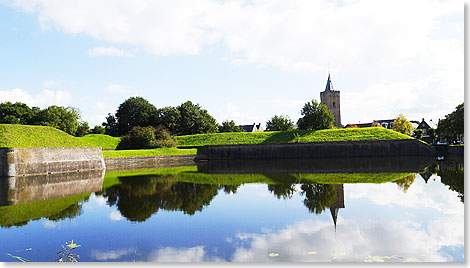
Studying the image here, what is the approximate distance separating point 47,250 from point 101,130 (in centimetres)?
7429

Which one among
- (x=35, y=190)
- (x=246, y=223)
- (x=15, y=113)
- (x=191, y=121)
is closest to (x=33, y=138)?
(x=35, y=190)

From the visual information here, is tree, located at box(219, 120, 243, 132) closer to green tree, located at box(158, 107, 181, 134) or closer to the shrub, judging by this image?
green tree, located at box(158, 107, 181, 134)

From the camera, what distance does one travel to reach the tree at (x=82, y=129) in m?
68.5

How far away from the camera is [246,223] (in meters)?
10.2

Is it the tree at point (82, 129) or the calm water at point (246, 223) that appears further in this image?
the tree at point (82, 129)

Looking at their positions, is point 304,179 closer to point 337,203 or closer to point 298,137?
point 337,203

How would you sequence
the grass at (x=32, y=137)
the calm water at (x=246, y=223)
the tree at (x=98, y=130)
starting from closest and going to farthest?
the calm water at (x=246, y=223)
the grass at (x=32, y=137)
the tree at (x=98, y=130)

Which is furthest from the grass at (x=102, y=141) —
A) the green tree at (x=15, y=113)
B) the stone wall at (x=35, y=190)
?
the stone wall at (x=35, y=190)

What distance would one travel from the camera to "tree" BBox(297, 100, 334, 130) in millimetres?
54312

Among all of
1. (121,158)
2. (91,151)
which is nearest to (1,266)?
(91,151)

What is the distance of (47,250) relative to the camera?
26.5ft

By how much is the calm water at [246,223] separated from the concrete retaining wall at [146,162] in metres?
18.5

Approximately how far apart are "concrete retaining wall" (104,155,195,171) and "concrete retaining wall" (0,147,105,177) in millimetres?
2171

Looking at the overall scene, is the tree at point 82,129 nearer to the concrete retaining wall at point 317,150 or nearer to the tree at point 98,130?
the tree at point 98,130
